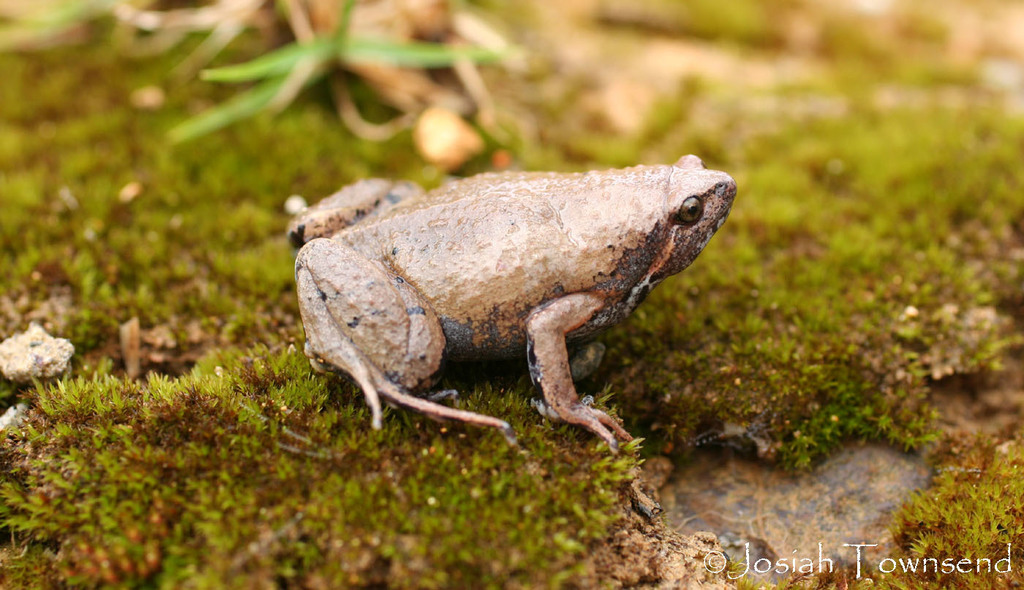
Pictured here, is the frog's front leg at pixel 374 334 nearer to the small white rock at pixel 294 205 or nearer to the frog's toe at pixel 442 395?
the frog's toe at pixel 442 395

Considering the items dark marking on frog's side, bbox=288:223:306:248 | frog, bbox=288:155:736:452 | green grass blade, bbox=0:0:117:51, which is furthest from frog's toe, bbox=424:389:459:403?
green grass blade, bbox=0:0:117:51

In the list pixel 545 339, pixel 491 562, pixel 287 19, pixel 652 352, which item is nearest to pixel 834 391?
pixel 652 352

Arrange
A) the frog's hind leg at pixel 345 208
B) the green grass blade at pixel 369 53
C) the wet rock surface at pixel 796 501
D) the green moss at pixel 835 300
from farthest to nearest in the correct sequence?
the green grass blade at pixel 369 53, the green moss at pixel 835 300, the frog's hind leg at pixel 345 208, the wet rock surface at pixel 796 501

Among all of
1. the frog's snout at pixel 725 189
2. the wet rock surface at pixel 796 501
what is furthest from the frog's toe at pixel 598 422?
the frog's snout at pixel 725 189

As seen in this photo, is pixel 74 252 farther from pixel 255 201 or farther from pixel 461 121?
pixel 461 121

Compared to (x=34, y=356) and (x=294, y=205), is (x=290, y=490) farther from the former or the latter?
(x=294, y=205)

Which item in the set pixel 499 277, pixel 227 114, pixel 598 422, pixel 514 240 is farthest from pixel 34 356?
pixel 598 422
